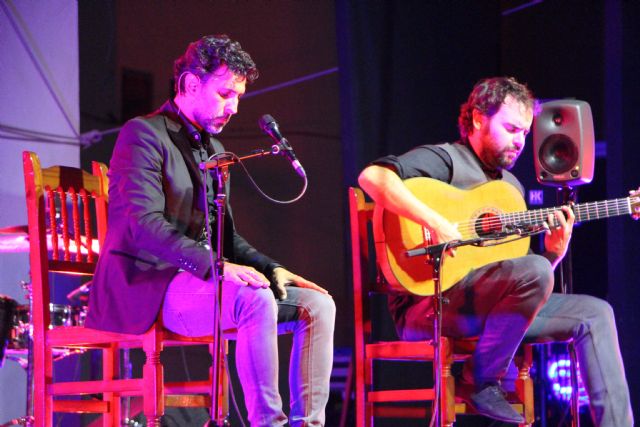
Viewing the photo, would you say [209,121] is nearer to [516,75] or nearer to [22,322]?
[22,322]

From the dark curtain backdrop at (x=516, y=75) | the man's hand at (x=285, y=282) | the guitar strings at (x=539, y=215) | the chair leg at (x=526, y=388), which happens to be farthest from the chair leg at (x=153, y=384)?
the dark curtain backdrop at (x=516, y=75)

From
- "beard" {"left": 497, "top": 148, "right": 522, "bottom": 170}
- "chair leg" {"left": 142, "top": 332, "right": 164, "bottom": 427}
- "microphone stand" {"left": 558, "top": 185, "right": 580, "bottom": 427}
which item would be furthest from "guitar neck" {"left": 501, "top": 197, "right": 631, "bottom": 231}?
"chair leg" {"left": 142, "top": 332, "right": 164, "bottom": 427}

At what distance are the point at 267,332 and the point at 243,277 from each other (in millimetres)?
186

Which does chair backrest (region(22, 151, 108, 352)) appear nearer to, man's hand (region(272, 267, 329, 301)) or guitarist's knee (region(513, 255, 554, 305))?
man's hand (region(272, 267, 329, 301))

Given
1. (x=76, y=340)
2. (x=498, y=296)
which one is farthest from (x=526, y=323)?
(x=76, y=340)

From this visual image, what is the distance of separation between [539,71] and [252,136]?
188 centimetres

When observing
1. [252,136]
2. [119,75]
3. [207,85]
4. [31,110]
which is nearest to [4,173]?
[31,110]

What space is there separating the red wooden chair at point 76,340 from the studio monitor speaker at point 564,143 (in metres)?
1.60

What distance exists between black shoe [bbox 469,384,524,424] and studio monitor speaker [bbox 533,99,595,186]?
931 mm

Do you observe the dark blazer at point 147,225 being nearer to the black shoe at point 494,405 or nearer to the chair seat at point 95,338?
the chair seat at point 95,338

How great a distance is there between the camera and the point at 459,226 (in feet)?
10.6

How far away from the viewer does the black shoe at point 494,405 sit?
2.97 metres

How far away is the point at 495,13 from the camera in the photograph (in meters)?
5.20

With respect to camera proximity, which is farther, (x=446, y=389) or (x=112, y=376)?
(x=112, y=376)
